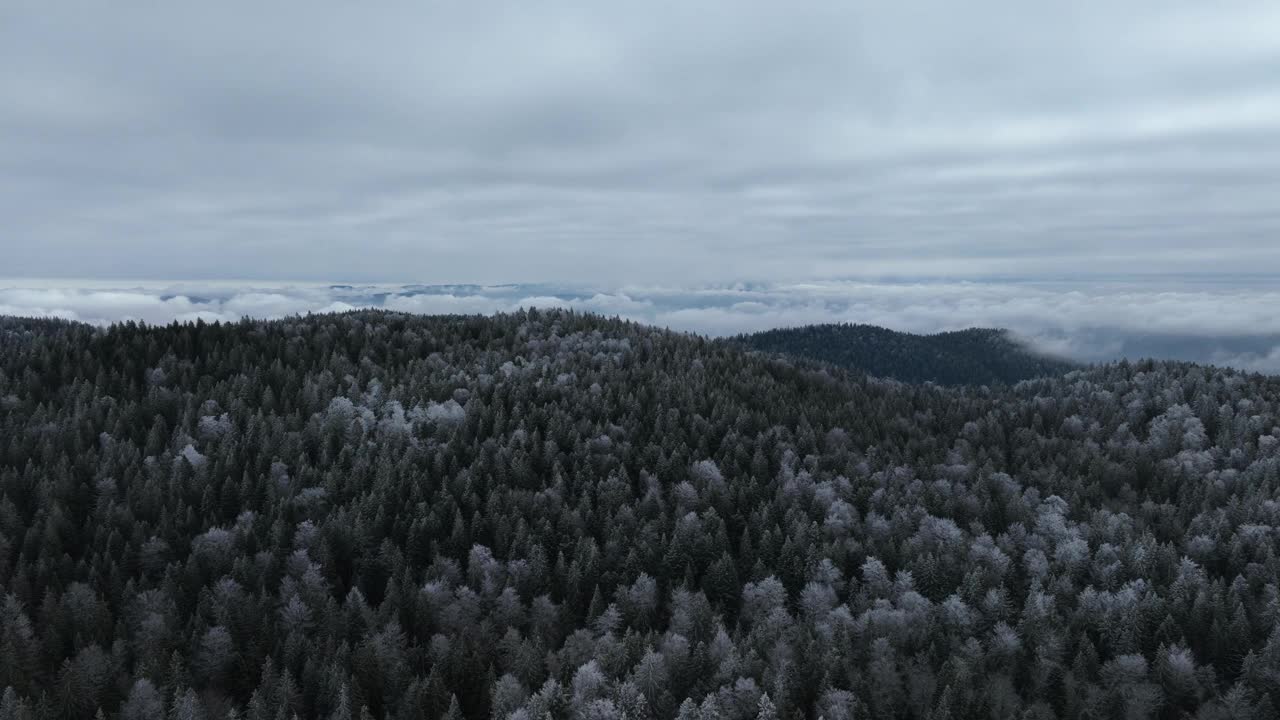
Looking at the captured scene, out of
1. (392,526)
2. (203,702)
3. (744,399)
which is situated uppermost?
(744,399)

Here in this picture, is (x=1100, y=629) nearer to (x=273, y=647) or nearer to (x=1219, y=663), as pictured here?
(x=1219, y=663)

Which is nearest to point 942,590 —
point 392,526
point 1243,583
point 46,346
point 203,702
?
point 1243,583

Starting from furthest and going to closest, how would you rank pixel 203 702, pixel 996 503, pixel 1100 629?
pixel 996 503 → pixel 1100 629 → pixel 203 702

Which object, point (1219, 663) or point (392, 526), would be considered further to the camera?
point (392, 526)

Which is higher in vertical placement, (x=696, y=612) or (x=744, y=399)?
(x=744, y=399)

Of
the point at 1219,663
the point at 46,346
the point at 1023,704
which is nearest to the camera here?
the point at 1023,704

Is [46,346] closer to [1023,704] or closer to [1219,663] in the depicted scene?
[1023,704]
